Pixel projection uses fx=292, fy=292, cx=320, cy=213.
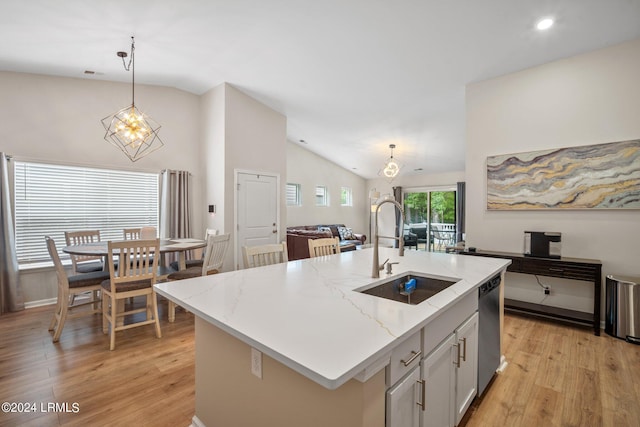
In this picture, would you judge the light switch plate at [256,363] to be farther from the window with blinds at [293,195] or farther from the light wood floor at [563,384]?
the window with blinds at [293,195]

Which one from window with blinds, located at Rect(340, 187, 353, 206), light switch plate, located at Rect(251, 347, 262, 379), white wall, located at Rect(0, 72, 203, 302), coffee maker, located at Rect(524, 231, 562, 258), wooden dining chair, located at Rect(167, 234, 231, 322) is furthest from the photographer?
window with blinds, located at Rect(340, 187, 353, 206)

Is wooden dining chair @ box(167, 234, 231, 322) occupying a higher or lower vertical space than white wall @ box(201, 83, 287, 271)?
lower

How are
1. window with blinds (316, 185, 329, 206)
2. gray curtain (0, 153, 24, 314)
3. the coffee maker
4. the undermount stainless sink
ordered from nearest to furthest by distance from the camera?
the undermount stainless sink < the coffee maker < gray curtain (0, 153, 24, 314) < window with blinds (316, 185, 329, 206)

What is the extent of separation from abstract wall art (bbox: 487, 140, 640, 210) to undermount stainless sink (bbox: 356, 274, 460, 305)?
2.64 meters

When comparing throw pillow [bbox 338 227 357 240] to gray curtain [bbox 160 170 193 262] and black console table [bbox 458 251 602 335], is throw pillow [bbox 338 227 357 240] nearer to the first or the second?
gray curtain [bbox 160 170 193 262]

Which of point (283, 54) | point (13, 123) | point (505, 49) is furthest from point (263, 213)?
point (505, 49)

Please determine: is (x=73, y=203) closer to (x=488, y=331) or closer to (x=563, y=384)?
(x=488, y=331)

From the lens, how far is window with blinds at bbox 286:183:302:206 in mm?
7816

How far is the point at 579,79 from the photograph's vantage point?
3.34 meters

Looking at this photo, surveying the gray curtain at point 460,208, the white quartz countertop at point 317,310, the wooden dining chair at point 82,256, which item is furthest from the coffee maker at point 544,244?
the wooden dining chair at point 82,256

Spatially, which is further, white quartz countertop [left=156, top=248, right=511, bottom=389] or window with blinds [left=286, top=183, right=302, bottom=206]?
window with blinds [left=286, top=183, right=302, bottom=206]

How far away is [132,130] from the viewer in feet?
10.7

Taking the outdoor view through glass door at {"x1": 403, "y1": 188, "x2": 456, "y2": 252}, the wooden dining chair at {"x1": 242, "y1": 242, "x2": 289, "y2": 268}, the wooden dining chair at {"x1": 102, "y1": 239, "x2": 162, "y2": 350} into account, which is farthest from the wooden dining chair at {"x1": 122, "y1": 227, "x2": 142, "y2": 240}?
the outdoor view through glass door at {"x1": 403, "y1": 188, "x2": 456, "y2": 252}

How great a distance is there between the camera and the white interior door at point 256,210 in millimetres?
4977
